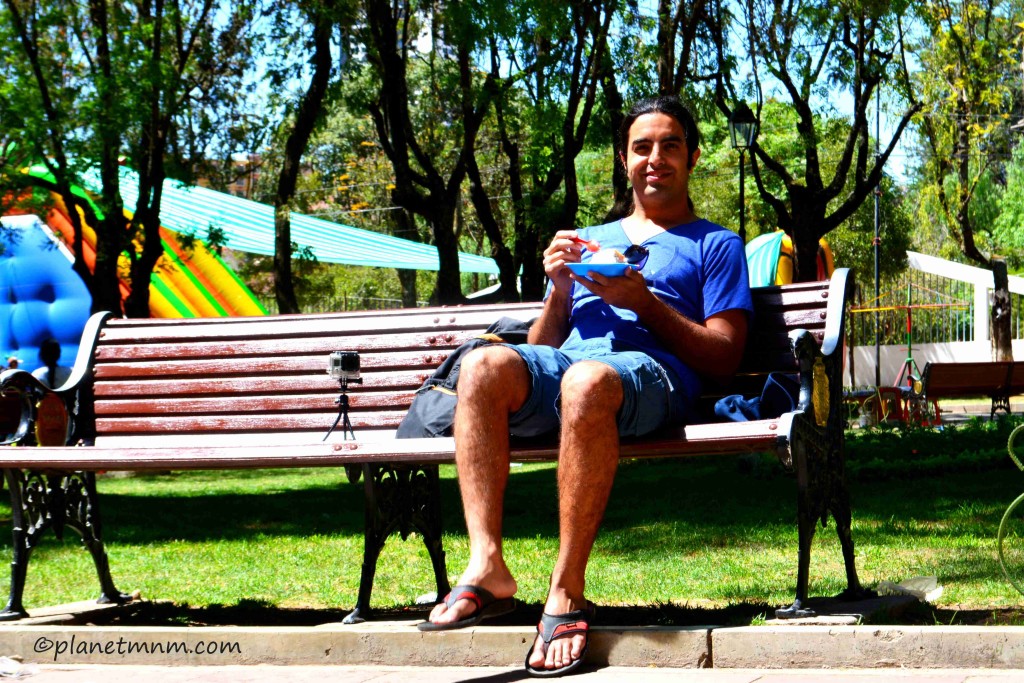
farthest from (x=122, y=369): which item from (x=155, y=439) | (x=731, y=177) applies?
(x=731, y=177)

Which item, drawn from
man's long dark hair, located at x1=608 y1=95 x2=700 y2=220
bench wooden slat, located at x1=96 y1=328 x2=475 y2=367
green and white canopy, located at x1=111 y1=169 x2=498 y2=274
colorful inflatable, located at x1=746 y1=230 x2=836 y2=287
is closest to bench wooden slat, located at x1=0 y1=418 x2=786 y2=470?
bench wooden slat, located at x1=96 y1=328 x2=475 y2=367

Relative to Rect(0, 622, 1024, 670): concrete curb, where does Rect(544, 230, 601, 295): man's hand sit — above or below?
above

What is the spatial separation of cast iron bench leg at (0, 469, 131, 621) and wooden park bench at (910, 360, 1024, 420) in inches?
508

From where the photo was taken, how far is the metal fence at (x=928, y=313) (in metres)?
31.6

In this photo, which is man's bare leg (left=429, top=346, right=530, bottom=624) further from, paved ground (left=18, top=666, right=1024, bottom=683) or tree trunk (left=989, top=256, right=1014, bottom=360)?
tree trunk (left=989, top=256, right=1014, bottom=360)

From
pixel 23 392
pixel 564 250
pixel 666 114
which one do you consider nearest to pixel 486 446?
pixel 564 250

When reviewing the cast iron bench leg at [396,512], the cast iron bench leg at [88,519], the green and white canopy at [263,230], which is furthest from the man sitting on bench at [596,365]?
the green and white canopy at [263,230]

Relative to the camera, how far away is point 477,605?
3459 mm

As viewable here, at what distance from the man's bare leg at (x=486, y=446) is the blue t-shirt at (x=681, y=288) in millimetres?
559

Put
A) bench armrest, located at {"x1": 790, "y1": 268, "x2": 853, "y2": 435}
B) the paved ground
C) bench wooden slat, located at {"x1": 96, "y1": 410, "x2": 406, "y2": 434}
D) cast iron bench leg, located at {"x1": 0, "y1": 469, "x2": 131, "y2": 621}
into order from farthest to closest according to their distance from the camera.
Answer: bench wooden slat, located at {"x1": 96, "y1": 410, "x2": 406, "y2": 434} → cast iron bench leg, located at {"x1": 0, "y1": 469, "x2": 131, "y2": 621} → bench armrest, located at {"x1": 790, "y1": 268, "x2": 853, "y2": 435} → the paved ground

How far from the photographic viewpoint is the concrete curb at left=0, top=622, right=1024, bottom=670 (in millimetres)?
3338

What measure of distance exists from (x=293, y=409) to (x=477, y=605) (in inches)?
81.6

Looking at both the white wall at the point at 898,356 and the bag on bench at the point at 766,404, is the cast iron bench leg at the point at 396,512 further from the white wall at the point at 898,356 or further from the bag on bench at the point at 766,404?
the white wall at the point at 898,356

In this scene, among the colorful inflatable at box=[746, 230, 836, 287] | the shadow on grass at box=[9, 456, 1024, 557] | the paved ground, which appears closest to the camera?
the paved ground
